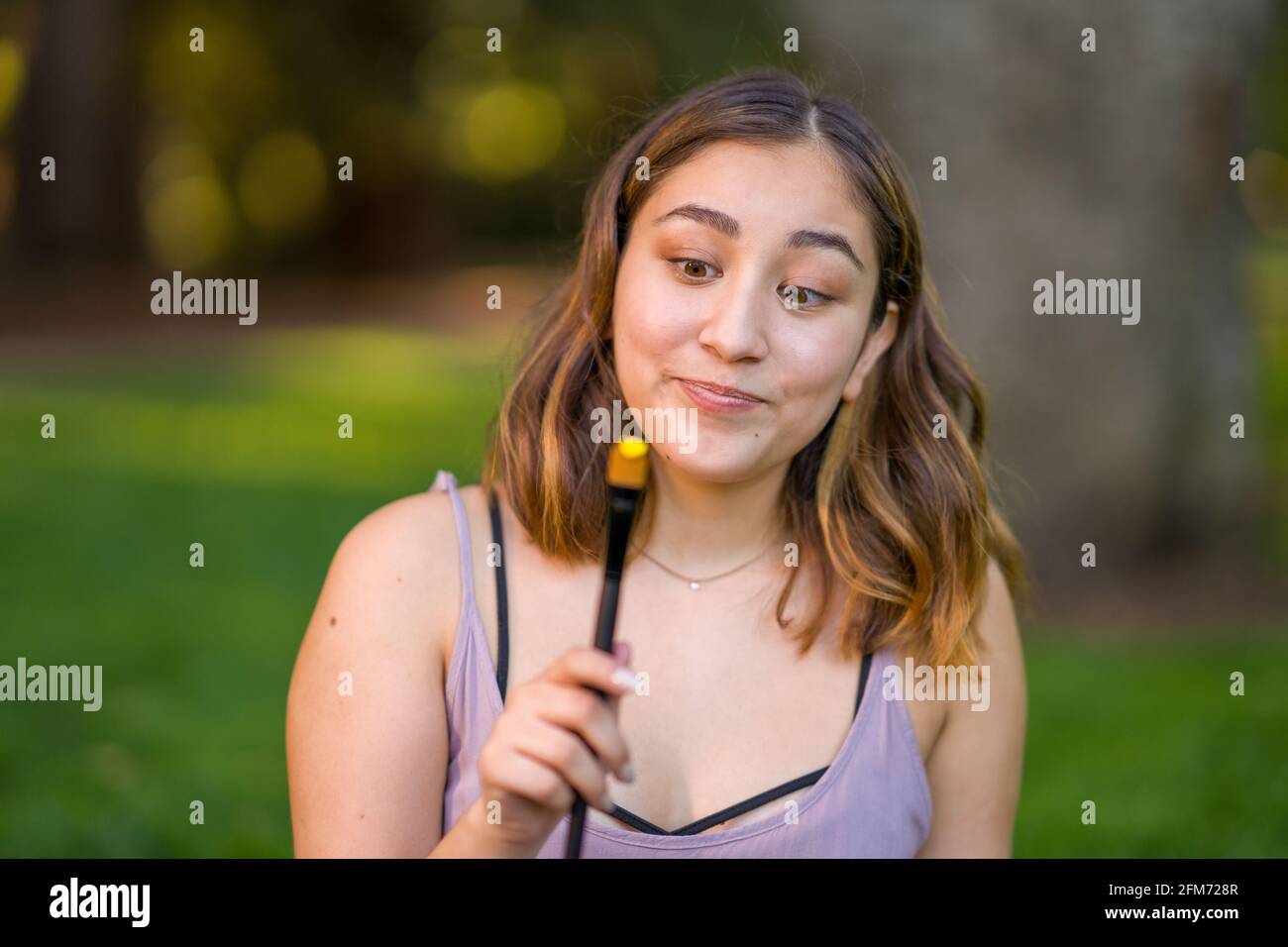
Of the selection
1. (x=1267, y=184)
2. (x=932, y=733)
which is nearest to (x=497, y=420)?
(x=932, y=733)

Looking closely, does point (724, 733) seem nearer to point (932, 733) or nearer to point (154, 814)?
point (932, 733)

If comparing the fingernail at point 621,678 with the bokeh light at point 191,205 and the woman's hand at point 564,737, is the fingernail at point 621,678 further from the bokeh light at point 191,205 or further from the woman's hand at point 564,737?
the bokeh light at point 191,205

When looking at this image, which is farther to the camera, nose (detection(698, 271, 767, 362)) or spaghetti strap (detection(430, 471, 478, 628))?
spaghetti strap (detection(430, 471, 478, 628))

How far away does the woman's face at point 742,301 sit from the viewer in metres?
2.27

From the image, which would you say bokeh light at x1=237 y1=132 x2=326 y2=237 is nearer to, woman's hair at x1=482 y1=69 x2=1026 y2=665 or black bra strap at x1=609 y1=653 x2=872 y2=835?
woman's hair at x1=482 y1=69 x2=1026 y2=665

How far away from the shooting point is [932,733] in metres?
2.54

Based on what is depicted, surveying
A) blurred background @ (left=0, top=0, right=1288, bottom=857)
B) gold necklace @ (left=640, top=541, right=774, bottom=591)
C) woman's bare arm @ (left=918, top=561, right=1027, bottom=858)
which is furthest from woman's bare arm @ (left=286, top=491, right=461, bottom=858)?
woman's bare arm @ (left=918, top=561, right=1027, bottom=858)

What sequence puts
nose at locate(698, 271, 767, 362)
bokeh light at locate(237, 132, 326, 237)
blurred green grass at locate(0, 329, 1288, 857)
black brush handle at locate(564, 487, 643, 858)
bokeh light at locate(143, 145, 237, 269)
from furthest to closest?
bokeh light at locate(237, 132, 326, 237)
bokeh light at locate(143, 145, 237, 269)
blurred green grass at locate(0, 329, 1288, 857)
nose at locate(698, 271, 767, 362)
black brush handle at locate(564, 487, 643, 858)

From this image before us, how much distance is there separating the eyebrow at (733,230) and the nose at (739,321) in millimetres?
84

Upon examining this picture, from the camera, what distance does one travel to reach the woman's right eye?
2.31 m

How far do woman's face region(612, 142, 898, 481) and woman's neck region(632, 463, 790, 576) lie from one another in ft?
0.47

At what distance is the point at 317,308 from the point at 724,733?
59.1 feet

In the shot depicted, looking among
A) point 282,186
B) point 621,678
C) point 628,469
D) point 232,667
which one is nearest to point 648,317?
point 628,469

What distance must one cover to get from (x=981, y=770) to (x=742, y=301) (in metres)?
0.99
